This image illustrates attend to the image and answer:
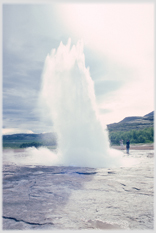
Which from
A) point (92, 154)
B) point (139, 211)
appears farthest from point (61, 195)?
point (92, 154)

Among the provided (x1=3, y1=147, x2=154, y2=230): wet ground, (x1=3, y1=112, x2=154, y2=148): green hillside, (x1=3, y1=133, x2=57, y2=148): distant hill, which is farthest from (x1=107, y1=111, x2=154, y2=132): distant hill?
(x1=3, y1=147, x2=154, y2=230): wet ground

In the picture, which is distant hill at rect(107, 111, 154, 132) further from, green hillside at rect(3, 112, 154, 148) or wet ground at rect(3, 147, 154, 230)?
wet ground at rect(3, 147, 154, 230)

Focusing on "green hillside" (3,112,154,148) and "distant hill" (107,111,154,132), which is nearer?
"green hillside" (3,112,154,148)

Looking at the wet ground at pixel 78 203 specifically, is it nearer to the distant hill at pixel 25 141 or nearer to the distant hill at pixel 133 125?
the distant hill at pixel 25 141

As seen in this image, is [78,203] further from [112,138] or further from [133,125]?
[133,125]

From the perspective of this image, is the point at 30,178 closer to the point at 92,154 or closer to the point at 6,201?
the point at 6,201

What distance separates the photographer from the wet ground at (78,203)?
3.73 metres

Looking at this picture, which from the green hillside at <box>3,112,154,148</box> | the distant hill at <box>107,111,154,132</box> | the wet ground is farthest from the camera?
the distant hill at <box>107,111,154,132</box>

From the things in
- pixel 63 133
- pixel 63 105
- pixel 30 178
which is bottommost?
pixel 30 178

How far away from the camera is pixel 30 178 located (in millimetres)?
7094

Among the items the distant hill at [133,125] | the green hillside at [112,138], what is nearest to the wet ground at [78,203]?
the green hillside at [112,138]

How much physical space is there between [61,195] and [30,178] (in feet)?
7.99

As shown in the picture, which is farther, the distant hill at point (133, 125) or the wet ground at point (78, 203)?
the distant hill at point (133, 125)

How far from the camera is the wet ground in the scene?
3727 millimetres
